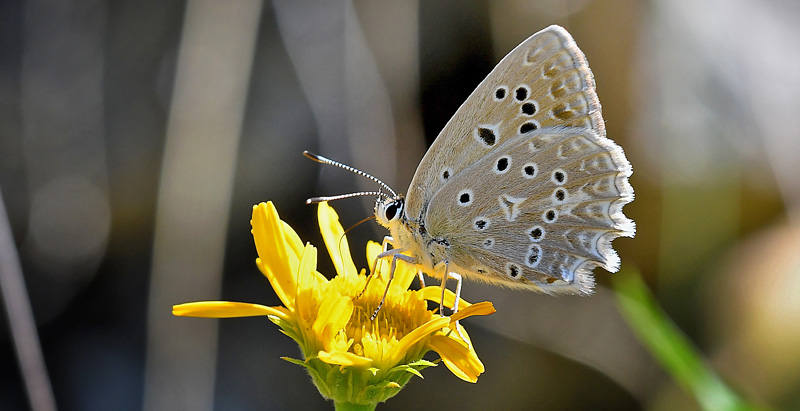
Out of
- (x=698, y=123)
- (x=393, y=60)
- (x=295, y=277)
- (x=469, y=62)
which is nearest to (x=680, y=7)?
(x=698, y=123)

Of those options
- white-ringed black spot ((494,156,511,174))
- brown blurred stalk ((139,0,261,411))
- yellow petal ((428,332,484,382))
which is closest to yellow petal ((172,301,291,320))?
yellow petal ((428,332,484,382))

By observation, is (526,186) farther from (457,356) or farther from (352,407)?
(352,407)

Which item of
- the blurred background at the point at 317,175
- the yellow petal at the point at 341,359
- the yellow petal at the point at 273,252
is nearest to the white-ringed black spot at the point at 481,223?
the yellow petal at the point at 273,252

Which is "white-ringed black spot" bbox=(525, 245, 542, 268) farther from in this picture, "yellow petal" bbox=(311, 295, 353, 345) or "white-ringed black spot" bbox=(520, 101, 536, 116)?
"yellow petal" bbox=(311, 295, 353, 345)

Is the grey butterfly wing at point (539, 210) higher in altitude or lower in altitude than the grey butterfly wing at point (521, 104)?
lower

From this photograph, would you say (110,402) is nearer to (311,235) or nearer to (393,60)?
(311,235)

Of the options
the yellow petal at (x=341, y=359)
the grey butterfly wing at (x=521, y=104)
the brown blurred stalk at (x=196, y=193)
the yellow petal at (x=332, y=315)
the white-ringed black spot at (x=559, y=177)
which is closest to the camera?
the yellow petal at (x=341, y=359)

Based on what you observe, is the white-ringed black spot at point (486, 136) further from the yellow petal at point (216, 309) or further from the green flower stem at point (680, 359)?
the yellow petal at point (216, 309)
